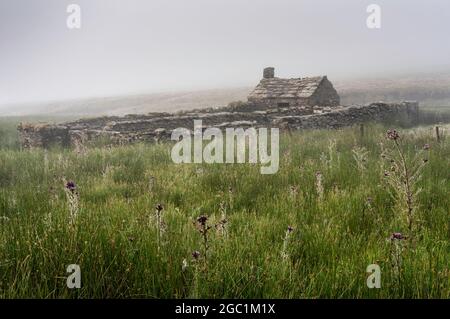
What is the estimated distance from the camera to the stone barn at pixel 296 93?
2466cm

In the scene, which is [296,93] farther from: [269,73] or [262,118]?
[262,118]

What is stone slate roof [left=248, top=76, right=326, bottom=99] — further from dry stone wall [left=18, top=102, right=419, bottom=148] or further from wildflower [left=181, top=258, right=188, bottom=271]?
wildflower [left=181, top=258, right=188, bottom=271]

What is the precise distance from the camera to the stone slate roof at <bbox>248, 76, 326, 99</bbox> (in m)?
25.0

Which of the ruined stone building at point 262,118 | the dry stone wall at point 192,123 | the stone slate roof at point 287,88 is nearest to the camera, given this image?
the dry stone wall at point 192,123

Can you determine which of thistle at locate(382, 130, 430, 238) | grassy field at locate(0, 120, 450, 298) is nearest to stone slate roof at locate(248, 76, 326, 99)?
grassy field at locate(0, 120, 450, 298)

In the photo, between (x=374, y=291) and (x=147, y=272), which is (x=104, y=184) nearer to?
(x=147, y=272)

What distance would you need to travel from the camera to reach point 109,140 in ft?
51.4

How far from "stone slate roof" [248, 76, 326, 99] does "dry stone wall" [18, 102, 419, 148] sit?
178 cm

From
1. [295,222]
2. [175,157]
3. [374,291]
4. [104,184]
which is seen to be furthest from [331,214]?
[175,157]

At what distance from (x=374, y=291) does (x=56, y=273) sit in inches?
79.7

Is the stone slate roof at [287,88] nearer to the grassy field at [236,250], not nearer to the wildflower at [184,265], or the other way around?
the grassy field at [236,250]

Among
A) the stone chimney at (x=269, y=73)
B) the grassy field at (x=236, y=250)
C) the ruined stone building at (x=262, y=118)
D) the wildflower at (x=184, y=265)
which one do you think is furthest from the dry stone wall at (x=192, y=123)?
the wildflower at (x=184, y=265)

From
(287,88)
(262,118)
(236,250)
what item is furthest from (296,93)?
(236,250)

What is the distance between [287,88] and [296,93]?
114 centimetres
